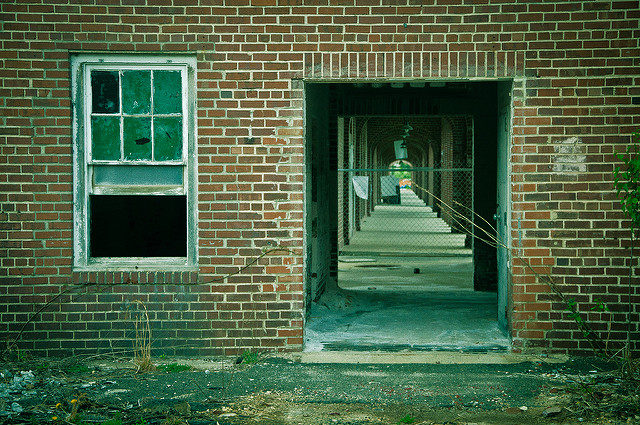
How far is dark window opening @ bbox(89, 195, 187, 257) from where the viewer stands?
668cm

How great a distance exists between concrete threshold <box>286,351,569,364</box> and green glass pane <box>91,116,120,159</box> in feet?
9.11

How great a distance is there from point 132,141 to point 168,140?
0.37m

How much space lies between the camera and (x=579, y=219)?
642cm

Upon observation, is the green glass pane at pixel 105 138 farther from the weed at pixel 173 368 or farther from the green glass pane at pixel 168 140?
the weed at pixel 173 368

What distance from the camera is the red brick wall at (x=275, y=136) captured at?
6.38m

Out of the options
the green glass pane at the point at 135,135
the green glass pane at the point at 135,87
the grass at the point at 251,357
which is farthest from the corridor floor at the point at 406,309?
the green glass pane at the point at 135,87

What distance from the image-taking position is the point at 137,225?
6734mm

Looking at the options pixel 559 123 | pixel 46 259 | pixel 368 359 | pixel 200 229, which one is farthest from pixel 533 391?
pixel 46 259

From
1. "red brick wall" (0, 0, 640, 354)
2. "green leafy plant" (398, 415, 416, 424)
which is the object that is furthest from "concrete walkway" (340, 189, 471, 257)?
"green leafy plant" (398, 415, 416, 424)

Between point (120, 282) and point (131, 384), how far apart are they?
119 cm

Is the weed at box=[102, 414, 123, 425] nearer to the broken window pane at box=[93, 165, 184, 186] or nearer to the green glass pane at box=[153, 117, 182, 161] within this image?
the broken window pane at box=[93, 165, 184, 186]

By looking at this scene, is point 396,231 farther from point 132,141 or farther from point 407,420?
point 407,420

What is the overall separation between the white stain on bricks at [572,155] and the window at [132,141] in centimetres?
371

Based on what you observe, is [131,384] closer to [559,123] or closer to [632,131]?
[559,123]
